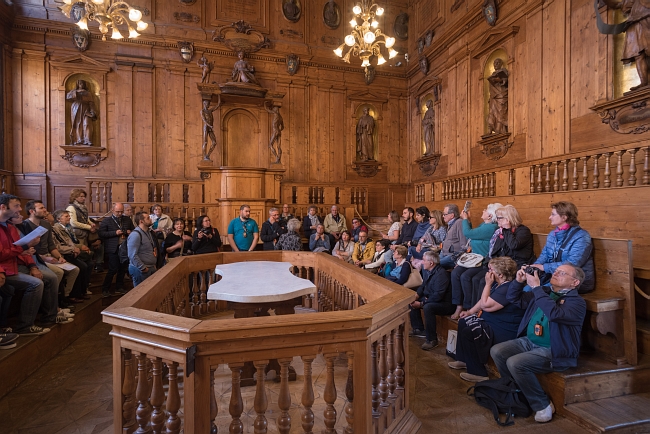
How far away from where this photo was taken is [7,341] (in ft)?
9.61

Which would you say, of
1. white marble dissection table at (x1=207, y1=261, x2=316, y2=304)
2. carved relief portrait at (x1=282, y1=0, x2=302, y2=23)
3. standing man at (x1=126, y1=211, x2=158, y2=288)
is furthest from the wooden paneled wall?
white marble dissection table at (x1=207, y1=261, x2=316, y2=304)

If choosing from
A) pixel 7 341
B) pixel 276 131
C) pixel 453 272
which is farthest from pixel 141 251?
pixel 276 131

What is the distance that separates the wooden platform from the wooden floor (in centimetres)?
7

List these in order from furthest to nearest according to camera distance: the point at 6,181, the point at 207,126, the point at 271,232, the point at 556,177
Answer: the point at 207,126 → the point at 6,181 → the point at 271,232 → the point at 556,177

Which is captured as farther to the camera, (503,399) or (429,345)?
(429,345)

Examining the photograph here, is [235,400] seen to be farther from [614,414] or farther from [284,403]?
[614,414]

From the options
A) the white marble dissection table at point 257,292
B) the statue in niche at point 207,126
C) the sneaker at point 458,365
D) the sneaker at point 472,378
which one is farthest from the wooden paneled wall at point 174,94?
the sneaker at point 472,378

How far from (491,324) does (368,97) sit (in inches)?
334

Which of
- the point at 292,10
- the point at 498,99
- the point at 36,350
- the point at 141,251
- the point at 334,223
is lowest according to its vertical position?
the point at 36,350

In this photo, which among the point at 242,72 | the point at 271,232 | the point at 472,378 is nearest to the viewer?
the point at 472,378

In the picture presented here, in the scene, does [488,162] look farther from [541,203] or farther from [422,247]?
[422,247]

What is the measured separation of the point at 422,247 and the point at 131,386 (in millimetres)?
4212

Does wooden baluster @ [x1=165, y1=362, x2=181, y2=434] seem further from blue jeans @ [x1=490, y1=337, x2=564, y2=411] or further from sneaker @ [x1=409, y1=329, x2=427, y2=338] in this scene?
sneaker @ [x1=409, y1=329, x2=427, y2=338]

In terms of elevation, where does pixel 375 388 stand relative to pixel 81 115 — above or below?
below
